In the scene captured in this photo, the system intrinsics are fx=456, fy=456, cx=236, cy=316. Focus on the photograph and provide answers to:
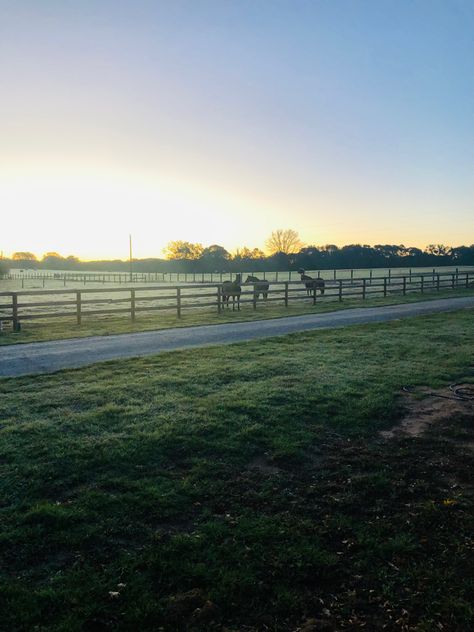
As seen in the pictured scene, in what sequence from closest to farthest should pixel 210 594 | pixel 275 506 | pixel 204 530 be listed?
pixel 210 594 → pixel 204 530 → pixel 275 506

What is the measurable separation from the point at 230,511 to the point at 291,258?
327 feet

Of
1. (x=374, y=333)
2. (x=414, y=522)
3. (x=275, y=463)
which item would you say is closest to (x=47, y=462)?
(x=275, y=463)

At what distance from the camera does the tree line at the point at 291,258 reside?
3954 inches

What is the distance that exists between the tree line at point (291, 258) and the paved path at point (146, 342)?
7647 centimetres

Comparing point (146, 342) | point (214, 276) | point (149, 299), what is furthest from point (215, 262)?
point (146, 342)

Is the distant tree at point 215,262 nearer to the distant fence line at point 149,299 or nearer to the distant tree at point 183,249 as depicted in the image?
the distant tree at point 183,249

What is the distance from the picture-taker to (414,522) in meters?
4.27

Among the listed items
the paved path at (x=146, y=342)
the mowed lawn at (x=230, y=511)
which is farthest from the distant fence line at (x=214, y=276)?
the mowed lawn at (x=230, y=511)

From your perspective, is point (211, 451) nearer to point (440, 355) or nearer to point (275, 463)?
point (275, 463)

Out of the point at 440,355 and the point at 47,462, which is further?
the point at 440,355

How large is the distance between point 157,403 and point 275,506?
3579 millimetres

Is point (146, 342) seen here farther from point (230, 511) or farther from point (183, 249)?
point (183, 249)

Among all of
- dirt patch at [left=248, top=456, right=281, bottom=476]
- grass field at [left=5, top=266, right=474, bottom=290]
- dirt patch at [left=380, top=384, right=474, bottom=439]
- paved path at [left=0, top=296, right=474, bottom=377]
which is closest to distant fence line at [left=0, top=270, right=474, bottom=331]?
paved path at [left=0, top=296, right=474, bottom=377]

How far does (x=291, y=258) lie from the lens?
102 metres
